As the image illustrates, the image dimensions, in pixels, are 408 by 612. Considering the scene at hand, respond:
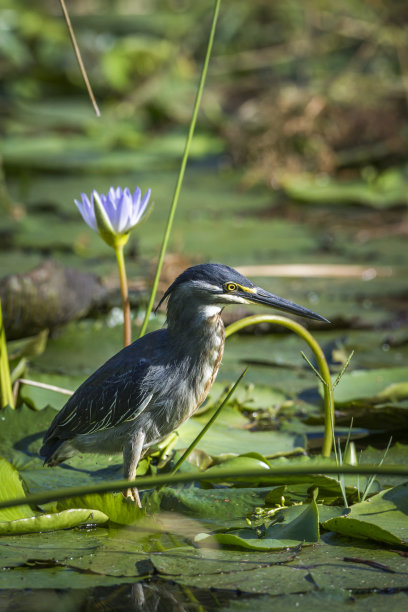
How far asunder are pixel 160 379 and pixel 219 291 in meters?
0.31

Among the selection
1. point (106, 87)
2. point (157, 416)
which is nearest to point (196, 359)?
point (157, 416)

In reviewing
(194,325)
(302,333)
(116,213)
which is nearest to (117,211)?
(116,213)

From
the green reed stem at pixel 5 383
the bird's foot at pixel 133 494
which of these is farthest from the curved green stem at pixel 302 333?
the green reed stem at pixel 5 383

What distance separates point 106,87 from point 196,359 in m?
6.69

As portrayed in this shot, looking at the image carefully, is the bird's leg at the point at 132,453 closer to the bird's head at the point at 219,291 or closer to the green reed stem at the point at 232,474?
the bird's head at the point at 219,291

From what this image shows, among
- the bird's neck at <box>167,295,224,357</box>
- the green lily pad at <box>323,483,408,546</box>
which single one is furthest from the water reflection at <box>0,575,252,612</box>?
the bird's neck at <box>167,295,224,357</box>

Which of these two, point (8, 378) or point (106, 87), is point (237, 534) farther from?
point (106, 87)

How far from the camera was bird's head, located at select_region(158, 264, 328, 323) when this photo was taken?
2.40 m

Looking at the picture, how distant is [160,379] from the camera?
2.49 metres

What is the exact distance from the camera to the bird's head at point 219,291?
2398mm

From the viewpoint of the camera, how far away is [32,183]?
6969 mm

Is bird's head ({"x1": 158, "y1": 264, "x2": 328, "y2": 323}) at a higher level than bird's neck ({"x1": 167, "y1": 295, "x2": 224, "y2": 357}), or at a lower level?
higher

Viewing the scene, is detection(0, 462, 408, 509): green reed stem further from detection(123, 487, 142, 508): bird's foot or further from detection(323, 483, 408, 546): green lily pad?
detection(123, 487, 142, 508): bird's foot

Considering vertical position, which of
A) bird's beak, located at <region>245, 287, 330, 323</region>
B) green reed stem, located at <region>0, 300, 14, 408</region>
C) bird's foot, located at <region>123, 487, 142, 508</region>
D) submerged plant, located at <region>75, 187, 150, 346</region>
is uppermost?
submerged plant, located at <region>75, 187, 150, 346</region>
